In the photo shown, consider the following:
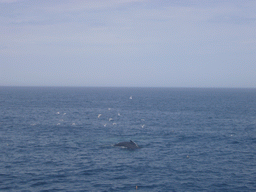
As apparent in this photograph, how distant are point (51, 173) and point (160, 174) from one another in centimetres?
1441

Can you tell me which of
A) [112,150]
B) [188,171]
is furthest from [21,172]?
[188,171]

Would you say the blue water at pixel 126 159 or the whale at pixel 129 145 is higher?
the whale at pixel 129 145

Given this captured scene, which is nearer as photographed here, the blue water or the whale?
the blue water

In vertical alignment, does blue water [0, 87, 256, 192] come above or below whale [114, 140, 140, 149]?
below

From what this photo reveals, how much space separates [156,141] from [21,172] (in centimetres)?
2704

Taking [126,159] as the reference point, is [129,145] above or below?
above

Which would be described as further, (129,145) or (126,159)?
(129,145)

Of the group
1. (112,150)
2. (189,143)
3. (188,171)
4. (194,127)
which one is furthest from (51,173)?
(194,127)

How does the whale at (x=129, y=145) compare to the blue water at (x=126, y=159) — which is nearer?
the blue water at (x=126, y=159)

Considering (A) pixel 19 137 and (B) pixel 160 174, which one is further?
(A) pixel 19 137

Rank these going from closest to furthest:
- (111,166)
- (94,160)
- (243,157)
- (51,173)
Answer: (51,173) < (111,166) < (94,160) < (243,157)

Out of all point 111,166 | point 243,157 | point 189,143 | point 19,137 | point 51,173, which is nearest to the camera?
point 51,173

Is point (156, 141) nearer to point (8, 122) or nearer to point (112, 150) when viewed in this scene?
point (112, 150)

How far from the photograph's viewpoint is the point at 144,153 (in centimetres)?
4422
